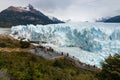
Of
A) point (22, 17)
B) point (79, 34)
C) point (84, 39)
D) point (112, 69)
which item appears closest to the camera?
point (112, 69)

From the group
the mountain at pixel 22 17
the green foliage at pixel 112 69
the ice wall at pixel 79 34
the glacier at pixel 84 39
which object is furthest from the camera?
the mountain at pixel 22 17

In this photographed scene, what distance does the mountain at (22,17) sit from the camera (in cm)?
10231

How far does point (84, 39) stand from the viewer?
113ft

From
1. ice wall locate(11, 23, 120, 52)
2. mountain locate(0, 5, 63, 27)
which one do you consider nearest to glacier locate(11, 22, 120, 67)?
ice wall locate(11, 23, 120, 52)

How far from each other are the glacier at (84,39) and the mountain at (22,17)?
5821 centimetres

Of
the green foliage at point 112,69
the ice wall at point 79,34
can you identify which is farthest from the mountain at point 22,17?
the green foliage at point 112,69

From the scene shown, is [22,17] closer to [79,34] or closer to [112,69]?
[79,34]

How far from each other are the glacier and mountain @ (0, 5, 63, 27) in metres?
58.2

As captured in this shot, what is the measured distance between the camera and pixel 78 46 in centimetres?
3572

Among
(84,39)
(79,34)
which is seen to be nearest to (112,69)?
(84,39)

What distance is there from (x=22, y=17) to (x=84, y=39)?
76198mm

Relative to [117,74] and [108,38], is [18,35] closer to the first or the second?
[108,38]

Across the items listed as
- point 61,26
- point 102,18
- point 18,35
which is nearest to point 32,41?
point 18,35

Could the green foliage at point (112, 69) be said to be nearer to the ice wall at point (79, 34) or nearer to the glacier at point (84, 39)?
the glacier at point (84, 39)
